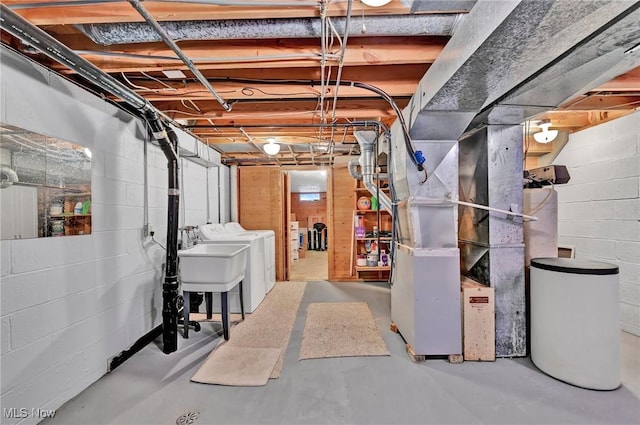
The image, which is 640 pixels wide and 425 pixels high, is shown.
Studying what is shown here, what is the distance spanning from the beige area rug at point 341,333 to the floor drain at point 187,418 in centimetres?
88

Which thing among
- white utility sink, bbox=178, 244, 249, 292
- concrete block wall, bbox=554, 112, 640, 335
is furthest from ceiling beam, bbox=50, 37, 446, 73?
concrete block wall, bbox=554, 112, 640, 335

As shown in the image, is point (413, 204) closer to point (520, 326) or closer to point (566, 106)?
point (520, 326)

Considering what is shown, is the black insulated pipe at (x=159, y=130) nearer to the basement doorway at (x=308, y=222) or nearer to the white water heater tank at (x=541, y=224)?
the white water heater tank at (x=541, y=224)

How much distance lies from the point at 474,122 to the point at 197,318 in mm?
3452

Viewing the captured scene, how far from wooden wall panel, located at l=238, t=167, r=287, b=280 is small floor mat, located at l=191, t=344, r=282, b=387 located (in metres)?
2.64

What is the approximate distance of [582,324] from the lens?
6.12 ft

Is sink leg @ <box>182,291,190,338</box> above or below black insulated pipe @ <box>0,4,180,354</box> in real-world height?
below

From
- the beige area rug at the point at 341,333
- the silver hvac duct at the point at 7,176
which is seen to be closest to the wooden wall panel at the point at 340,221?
the beige area rug at the point at 341,333

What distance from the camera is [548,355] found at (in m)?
2.00

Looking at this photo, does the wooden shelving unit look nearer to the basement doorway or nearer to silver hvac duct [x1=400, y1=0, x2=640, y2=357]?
the basement doorway

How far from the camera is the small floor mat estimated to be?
1976 millimetres

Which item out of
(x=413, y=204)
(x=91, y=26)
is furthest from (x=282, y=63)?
(x=413, y=204)

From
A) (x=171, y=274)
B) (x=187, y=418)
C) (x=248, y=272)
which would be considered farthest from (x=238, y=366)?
(x=248, y=272)

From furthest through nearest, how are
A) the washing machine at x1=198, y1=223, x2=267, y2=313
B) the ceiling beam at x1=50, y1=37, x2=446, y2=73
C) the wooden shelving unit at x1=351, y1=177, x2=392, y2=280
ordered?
the wooden shelving unit at x1=351, y1=177, x2=392, y2=280
the washing machine at x1=198, y1=223, x2=267, y2=313
the ceiling beam at x1=50, y1=37, x2=446, y2=73
